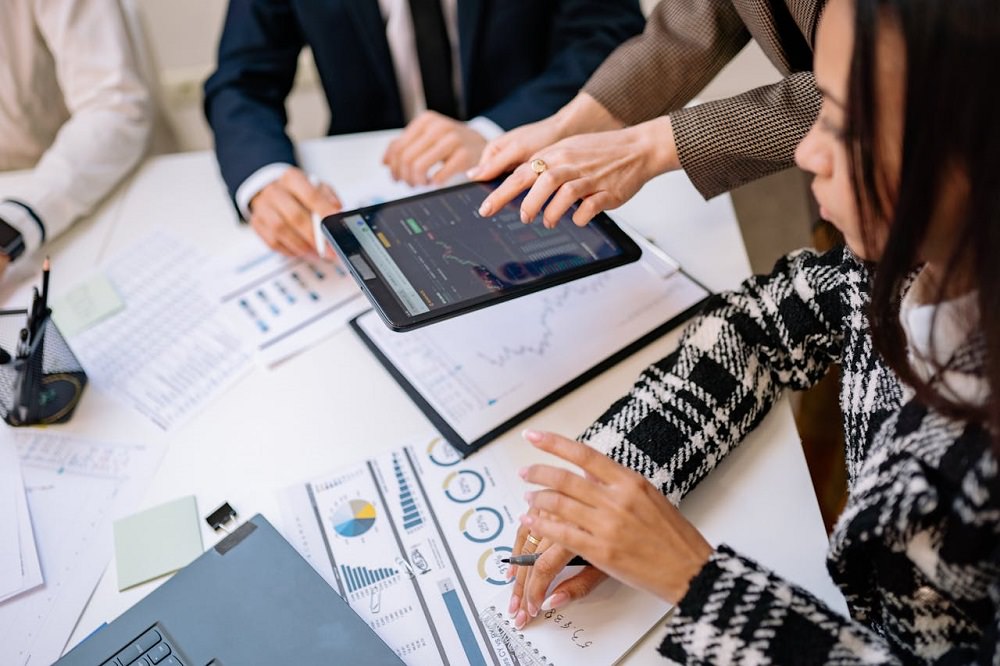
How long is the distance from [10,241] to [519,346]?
648 millimetres

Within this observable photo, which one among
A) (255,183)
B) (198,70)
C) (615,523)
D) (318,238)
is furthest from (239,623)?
(198,70)

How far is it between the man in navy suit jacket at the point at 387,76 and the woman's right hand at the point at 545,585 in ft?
1.80

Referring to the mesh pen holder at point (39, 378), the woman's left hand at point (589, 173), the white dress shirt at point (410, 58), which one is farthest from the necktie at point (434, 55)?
the mesh pen holder at point (39, 378)

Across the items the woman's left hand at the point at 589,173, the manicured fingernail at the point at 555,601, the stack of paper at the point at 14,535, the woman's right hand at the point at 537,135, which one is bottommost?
the stack of paper at the point at 14,535

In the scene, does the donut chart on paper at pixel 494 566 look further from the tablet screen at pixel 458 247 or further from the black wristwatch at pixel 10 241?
the black wristwatch at pixel 10 241

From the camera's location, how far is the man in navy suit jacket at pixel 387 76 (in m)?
1.08

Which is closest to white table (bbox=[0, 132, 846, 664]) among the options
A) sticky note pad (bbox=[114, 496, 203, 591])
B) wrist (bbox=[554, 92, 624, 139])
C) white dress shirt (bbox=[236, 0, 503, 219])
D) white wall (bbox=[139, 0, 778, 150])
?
sticky note pad (bbox=[114, 496, 203, 591])

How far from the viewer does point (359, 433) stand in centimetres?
84

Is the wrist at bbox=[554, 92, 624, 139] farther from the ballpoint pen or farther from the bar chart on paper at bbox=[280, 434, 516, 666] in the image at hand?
the bar chart on paper at bbox=[280, 434, 516, 666]

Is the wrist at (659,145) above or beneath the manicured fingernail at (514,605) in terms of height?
above

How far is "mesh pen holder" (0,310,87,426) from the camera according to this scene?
807 millimetres

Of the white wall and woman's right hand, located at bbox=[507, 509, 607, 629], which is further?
the white wall

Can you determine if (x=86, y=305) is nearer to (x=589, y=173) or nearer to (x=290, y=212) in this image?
(x=290, y=212)

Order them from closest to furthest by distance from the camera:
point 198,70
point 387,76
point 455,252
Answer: point 455,252, point 387,76, point 198,70
